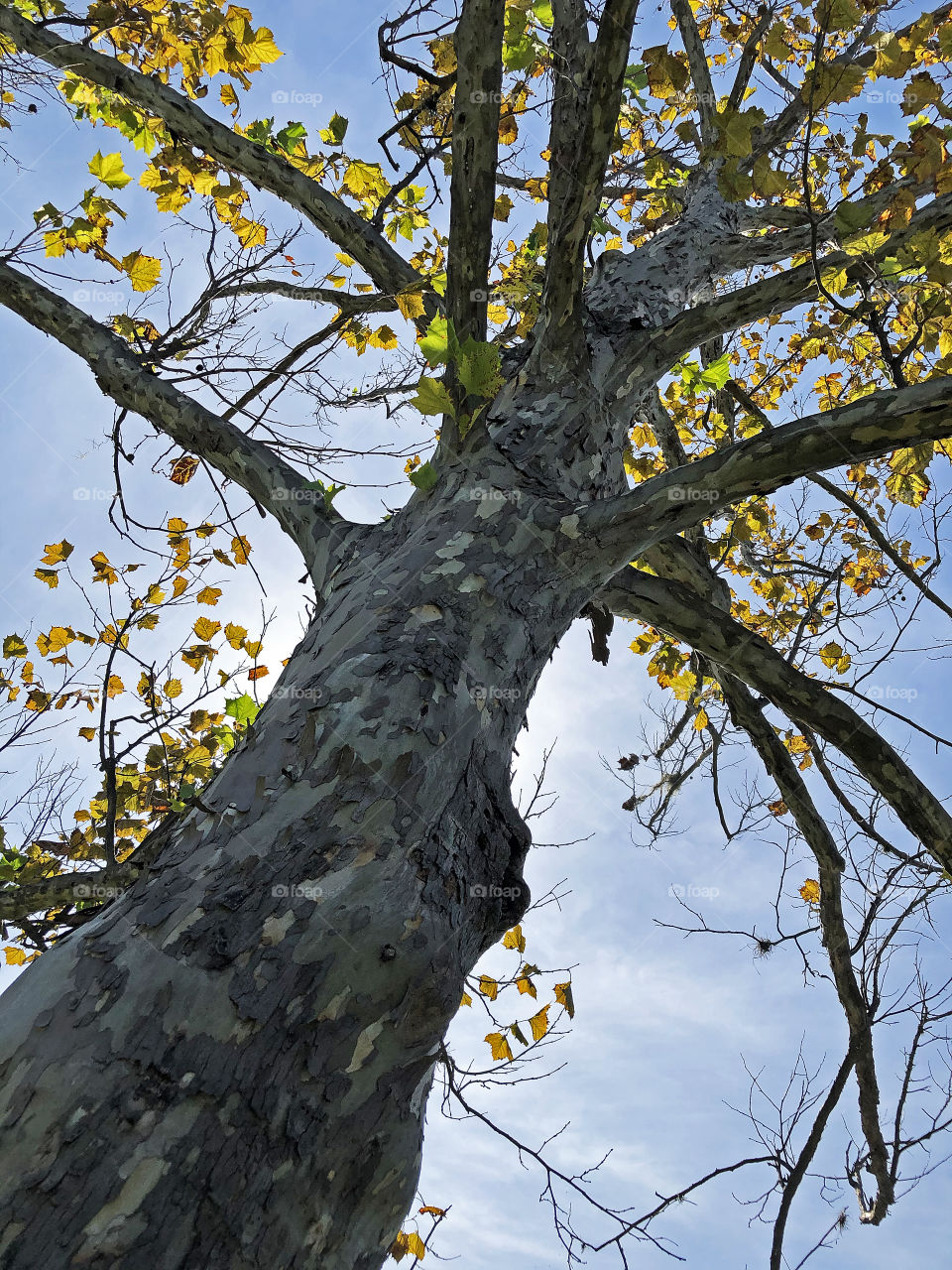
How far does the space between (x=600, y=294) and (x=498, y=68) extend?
1077 mm

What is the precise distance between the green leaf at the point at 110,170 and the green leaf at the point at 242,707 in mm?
2162

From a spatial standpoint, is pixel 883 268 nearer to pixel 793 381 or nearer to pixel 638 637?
pixel 638 637

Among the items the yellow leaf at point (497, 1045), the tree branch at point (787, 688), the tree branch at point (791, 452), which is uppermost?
the tree branch at point (787, 688)

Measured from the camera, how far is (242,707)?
1.77 metres

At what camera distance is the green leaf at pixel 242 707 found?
1.75 m

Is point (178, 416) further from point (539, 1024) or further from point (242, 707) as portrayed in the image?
point (539, 1024)

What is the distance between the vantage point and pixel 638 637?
5.12m
